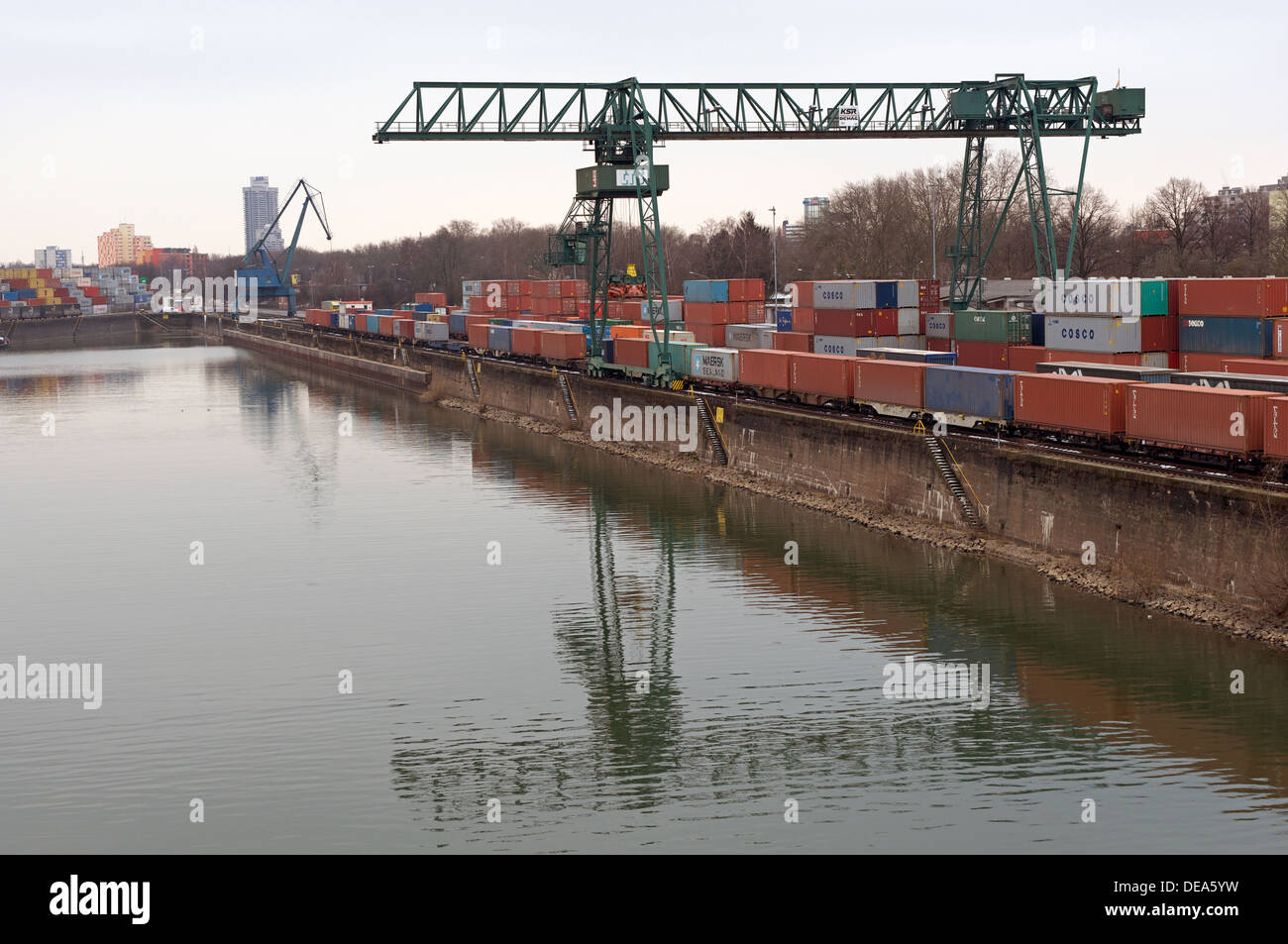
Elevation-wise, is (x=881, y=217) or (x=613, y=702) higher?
(x=881, y=217)

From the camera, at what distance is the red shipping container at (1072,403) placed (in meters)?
42.6

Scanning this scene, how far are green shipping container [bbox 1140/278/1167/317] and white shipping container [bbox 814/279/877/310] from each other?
17.4m

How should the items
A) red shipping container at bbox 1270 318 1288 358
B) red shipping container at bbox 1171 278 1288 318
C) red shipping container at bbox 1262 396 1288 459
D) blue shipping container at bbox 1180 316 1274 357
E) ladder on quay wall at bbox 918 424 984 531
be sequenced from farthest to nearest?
blue shipping container at bbox 1180 316 1274 357 < red shipping container at bbox 1171 278 1288 318 < red shipping container at bbox 1270 318 1288 358 < ladder on quay wall at bbox 918 424 984 531 < red shipping container at bbox 1262 396 1288 459

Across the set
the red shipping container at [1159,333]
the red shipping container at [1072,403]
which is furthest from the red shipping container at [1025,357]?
the red shipping container at [1072,403]

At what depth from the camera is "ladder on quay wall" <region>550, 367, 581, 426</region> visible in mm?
82375

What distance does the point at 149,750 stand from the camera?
98.2ft

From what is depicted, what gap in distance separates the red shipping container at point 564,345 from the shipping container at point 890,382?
1356 inches

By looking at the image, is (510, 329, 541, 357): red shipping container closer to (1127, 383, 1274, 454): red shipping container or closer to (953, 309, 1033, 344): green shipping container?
(953, 309, 1033, 344): green shipping container

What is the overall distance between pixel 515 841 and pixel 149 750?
391 inches

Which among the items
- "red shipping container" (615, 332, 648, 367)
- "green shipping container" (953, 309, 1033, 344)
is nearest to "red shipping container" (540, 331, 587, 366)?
"red shipping container" (615, 332, 648, 367)

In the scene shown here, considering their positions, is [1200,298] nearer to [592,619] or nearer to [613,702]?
[592,619]

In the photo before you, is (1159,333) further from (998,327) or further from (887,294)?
(887,294)

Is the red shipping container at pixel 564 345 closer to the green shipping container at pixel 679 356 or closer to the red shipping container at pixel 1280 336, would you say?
the green shipping container at pixel 679 356
